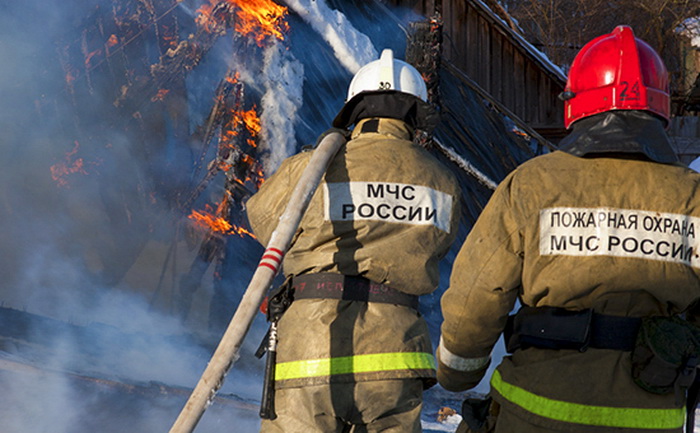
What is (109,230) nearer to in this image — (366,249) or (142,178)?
(142,178)

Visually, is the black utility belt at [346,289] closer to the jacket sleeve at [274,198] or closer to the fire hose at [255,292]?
the fire hose at [255,292]

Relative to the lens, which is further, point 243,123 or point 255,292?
point 243,123

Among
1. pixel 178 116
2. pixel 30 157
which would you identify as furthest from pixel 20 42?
pixel 178 116

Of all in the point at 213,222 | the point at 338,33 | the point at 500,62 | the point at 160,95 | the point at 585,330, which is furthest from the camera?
the point at 500,62

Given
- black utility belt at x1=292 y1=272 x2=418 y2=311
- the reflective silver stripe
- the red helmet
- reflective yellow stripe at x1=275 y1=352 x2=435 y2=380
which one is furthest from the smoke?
the red helmet

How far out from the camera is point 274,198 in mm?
3170

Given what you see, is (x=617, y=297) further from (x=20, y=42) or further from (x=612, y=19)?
(x=612, y=19)

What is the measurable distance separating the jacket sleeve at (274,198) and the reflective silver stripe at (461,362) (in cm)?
96

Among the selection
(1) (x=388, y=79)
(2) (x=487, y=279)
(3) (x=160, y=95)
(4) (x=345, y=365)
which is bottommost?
(4) (x=345, y=365)

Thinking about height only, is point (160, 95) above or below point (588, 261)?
above

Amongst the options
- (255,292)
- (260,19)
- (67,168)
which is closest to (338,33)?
(260,19)

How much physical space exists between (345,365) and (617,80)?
1356 mm

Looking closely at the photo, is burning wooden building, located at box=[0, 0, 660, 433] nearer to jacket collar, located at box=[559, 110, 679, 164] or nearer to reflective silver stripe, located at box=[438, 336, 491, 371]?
reflective silver stripe, located at box=[438, 336, 491, 371]

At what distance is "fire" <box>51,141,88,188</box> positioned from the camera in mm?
5254
